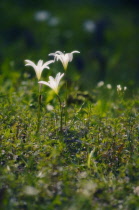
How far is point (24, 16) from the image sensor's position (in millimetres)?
9766

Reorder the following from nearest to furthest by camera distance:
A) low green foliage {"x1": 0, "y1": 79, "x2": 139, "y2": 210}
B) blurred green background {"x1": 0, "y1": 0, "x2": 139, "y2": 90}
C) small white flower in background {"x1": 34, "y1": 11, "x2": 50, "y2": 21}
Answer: low green foliage {"x1": 0, "y1": 79, "x2": 139, "y2": 210}, blurred green background {"x1": 0, "y1": 0, "x2": 139, "y2": 90}, small white flower in background {"x1": 34, "y1": 11, "x2": 50, "y2": 21}

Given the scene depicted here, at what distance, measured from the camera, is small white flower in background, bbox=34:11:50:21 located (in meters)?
9.65

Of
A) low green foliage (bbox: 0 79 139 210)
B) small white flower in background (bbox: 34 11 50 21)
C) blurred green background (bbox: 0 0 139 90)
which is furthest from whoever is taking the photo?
small white flower in background (bbox: 34 11 50 21)

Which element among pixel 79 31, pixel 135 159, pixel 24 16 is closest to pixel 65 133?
pixel 135 159

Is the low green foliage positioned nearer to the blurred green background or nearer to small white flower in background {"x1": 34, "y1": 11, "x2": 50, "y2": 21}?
the blurred green background

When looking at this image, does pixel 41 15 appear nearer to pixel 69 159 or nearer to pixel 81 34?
pixel 81 34

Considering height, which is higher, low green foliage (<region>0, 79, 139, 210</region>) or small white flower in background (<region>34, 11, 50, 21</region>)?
small white flower in background (<region>34, 11, 50, 21</region>)

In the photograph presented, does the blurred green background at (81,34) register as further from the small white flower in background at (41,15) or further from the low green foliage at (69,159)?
the low green foliage at (69,159)

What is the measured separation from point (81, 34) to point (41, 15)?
111cm

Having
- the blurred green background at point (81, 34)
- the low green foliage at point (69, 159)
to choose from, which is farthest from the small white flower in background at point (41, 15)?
the low green foliage at point (69, 159)

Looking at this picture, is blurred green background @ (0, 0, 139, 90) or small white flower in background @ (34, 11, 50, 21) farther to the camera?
small white flower in background @ (34, 11, 50, 21)

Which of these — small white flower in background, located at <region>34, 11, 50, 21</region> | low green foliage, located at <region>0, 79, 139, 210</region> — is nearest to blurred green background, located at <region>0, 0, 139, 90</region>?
small white flower in background, located at <region>34, 11, 50, 21</region>

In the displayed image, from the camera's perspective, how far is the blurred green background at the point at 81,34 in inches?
298

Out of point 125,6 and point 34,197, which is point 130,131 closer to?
point 34,197
